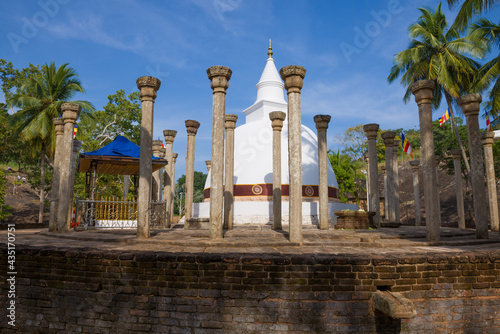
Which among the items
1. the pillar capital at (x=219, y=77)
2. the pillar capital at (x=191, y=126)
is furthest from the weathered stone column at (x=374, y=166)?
the pillar capital at (x=219, y=77)

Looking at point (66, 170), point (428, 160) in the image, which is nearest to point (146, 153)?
point (66, 170)

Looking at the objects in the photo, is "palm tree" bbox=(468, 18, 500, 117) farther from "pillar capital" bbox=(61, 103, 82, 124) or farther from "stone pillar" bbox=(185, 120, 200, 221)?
"pillar capital" bbox=(61, 103, 82, 124)

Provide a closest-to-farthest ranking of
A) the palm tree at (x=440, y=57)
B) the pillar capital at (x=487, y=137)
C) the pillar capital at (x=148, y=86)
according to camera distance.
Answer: the pillar capital at (x=148, y=86) < the pillar capital at (x=487, y=137) < the palm tree at (x=440, y=57)

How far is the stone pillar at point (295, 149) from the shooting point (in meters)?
6.78

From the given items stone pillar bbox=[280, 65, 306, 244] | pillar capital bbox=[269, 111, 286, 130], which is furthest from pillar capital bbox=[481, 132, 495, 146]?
stone pillar bbox=[280, 65, 306, 244]

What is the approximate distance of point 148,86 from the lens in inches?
312

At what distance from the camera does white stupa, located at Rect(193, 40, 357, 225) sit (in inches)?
515

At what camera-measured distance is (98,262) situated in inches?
201

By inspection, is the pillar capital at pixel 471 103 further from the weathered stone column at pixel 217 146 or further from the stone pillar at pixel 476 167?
the weathered stone column at pixel 217 146

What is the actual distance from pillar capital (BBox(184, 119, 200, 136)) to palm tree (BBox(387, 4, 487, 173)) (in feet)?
38.9

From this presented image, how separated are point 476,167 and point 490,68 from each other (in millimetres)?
7432

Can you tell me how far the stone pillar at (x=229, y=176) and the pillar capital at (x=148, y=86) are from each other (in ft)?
11.2

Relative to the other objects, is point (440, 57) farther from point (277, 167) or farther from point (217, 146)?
point (217, 146)

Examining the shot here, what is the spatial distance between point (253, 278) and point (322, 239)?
10.5 feet
